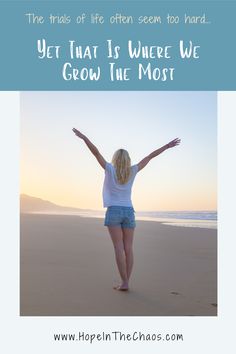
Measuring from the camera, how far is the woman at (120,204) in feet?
16.0

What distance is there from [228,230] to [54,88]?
8.26ft

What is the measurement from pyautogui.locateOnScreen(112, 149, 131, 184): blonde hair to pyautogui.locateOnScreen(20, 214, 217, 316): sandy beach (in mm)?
1249

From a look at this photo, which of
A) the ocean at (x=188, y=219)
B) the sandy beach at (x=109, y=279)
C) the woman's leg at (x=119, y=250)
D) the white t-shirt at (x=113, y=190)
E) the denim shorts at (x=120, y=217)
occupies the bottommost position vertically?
the ocean at (x=188, y=219)

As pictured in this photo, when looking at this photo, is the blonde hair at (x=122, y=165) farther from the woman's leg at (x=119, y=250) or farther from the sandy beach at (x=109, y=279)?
the sandy beach at (x=109, y=279)

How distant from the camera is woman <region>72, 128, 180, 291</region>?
4.87m

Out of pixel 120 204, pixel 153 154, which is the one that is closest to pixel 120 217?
pixel 120 204

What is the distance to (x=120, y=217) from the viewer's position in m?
4.87

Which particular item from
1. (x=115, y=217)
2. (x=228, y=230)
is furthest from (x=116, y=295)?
(x=228, y=230)

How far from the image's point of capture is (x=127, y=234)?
4.93m

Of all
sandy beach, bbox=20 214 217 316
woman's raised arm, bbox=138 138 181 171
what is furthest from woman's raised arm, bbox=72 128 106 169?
Answer: sandy beach, bbox=20 214 217 316

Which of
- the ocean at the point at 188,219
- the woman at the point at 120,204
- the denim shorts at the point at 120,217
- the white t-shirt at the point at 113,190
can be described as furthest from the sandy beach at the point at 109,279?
the ocean at the point at 188,219

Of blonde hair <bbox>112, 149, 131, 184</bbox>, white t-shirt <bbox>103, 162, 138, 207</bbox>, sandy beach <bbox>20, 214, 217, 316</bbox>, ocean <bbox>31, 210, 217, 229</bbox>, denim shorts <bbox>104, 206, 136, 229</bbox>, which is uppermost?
blonde hair <bbox>112, 149, 131, 184</bbox>

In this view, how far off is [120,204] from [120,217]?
0.14 m

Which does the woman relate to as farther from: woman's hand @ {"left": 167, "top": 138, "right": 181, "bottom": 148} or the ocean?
the ocean
